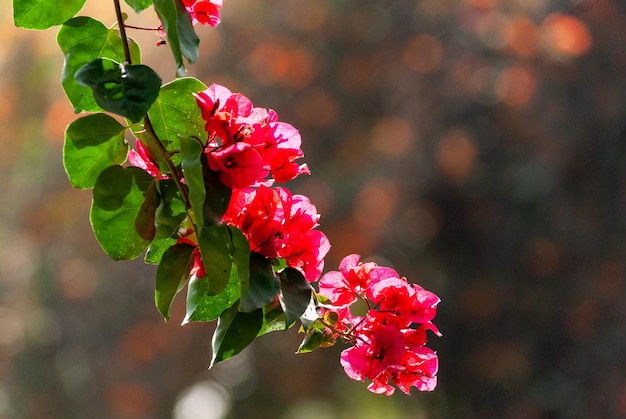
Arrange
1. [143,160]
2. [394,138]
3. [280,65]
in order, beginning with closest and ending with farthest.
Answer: [143,160]
[394,138]
[280,65]

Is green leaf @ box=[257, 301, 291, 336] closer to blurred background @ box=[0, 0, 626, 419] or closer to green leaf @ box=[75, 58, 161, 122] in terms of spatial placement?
green leaf @ box=[75, 58, 161, 122]

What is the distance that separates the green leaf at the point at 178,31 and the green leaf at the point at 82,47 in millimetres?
63

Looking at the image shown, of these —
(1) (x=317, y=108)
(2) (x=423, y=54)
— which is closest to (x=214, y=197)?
(1) (x=317, y=108)

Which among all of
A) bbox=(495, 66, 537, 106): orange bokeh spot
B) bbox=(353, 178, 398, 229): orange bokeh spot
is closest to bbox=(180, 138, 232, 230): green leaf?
bbox=(353, 178, 398, 229): orange bokeh spot

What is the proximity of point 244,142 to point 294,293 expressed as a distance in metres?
0.09

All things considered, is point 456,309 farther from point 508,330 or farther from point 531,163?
point 531,163

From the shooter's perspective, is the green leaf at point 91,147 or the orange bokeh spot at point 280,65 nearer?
the green leaf at point 91,147

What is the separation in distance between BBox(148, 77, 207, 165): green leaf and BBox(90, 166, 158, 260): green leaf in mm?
33

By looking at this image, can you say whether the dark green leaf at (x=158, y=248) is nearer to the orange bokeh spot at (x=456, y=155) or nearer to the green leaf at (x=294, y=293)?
the green leaf at (x=294, y=293)

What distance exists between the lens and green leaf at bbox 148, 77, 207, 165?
1.79 feet

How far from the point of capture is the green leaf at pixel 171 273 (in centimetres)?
53

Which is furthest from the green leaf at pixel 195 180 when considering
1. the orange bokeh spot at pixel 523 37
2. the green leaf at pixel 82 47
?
the orange bokeh spot at pixel 523 37

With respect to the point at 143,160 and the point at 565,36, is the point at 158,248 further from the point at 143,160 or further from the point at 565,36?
the point at 565,36

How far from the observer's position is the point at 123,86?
463 millimetres
